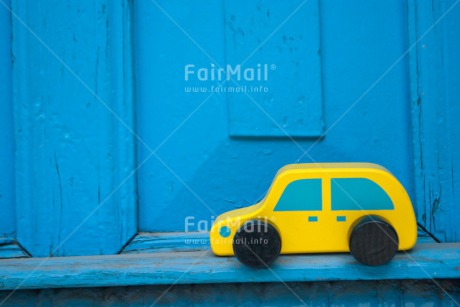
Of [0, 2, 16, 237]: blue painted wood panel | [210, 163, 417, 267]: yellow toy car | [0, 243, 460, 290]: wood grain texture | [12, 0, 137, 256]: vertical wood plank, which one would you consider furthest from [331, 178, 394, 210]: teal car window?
[0, 2, 16, 237]: blue painted wood panel

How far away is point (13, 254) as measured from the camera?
1222mm

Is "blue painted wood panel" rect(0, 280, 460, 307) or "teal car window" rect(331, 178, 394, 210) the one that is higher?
"teal car window" rect(331, 178, 394, 210)

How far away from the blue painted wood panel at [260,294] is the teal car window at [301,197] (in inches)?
9.1

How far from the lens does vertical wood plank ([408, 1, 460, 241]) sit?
4.06 ft

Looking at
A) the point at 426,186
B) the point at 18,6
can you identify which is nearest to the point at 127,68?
the point at 18,6

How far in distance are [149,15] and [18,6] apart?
33 centimetres

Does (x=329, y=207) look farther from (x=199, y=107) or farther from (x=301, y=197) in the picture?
(x=199, y=107)

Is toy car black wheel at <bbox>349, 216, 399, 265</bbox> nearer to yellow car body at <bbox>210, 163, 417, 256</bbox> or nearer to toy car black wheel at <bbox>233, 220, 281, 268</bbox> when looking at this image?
yellow car body at <bbox>210, 163, 417, 256</bbox>

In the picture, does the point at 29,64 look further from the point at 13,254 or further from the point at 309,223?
the point at 309,223

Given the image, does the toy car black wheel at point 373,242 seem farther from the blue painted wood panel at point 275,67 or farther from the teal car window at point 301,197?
the blue painted wood panel at point 275,67

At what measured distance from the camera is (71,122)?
1226 millimetres

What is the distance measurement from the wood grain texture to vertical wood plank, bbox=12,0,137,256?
0.41 ft

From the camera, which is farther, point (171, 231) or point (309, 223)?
point (171, 231)

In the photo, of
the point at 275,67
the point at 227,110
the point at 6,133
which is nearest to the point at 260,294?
the point at 227,110
